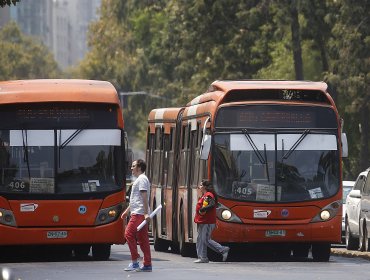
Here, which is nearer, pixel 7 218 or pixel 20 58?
pixel 7 218

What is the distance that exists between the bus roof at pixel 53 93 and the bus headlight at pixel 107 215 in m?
1.80

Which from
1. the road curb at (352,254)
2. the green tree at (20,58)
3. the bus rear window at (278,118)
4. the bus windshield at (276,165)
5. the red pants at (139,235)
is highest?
the bus rear window at (278,118)

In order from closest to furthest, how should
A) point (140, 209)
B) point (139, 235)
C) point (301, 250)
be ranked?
point (140, 209) → point (139, 235) → point (301, 250)

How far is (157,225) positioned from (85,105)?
22.1 feet

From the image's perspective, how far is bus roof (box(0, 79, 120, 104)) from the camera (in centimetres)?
2561

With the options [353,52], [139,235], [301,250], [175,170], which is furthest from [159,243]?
[353,52]

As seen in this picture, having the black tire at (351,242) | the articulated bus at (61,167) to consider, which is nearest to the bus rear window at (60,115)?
the articulated bus at (61,167)

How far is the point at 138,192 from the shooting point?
72.8 feet

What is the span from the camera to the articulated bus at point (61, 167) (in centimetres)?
2516

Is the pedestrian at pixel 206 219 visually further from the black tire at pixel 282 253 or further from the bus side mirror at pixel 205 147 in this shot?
the black tire at pixel 282 253

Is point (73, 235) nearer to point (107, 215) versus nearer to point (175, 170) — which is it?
point (107, 215)

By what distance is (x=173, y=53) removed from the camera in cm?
5425

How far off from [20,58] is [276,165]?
90700 mm

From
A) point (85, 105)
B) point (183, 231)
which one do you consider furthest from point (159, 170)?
point (85, 105)
